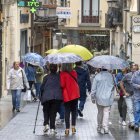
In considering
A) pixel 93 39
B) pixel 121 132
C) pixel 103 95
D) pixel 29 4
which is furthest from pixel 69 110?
pixel 93 39

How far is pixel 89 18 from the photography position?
62.1 metres

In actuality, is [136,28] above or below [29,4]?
below

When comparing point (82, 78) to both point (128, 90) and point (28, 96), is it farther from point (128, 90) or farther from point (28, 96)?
point (28, 96)

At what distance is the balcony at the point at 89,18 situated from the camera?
62125 millimetres

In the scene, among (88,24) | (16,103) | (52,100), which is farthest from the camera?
(88,24)

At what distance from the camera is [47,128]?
16031 mm

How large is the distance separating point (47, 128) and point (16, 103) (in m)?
5.94

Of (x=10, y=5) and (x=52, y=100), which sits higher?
(x=10, y=5)

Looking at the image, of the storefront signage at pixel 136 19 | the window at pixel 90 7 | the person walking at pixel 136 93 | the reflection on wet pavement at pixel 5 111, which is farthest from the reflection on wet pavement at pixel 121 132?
the window at pixel 90 7

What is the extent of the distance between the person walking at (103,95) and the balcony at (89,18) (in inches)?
1808

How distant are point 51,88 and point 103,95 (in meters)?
1.32

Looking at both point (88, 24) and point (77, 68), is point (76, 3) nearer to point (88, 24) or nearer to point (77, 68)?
point (88, 24)

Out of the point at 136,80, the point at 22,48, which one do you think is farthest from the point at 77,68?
the point at 22,48

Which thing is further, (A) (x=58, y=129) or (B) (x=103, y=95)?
(A) (x=58, y=129)
